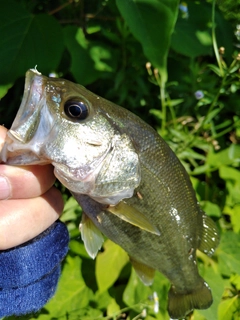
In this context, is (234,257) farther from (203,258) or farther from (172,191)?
(172,191)

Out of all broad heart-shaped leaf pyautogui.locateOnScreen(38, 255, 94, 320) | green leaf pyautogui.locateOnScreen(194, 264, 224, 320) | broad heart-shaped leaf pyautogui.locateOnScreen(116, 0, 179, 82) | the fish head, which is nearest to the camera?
the fish head

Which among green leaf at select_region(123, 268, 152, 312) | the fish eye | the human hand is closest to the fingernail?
the human hand

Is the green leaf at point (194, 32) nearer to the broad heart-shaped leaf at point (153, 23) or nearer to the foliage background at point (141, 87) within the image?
the foliage background at point (141, 87)

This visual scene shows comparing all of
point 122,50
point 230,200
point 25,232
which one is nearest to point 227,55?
point 122,50

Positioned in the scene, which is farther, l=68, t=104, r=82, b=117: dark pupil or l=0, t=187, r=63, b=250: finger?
l=0, t=187, r=63, b=250: finger

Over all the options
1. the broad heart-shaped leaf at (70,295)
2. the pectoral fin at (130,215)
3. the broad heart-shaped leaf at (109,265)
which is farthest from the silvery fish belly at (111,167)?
the broad heart-shaped leaf at (70,295)

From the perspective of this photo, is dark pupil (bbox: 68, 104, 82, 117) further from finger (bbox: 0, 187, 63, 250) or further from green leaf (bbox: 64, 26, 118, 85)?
green leaf (bbox: 64, 26, 118, 85)

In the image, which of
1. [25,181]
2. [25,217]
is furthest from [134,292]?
[25,181]
